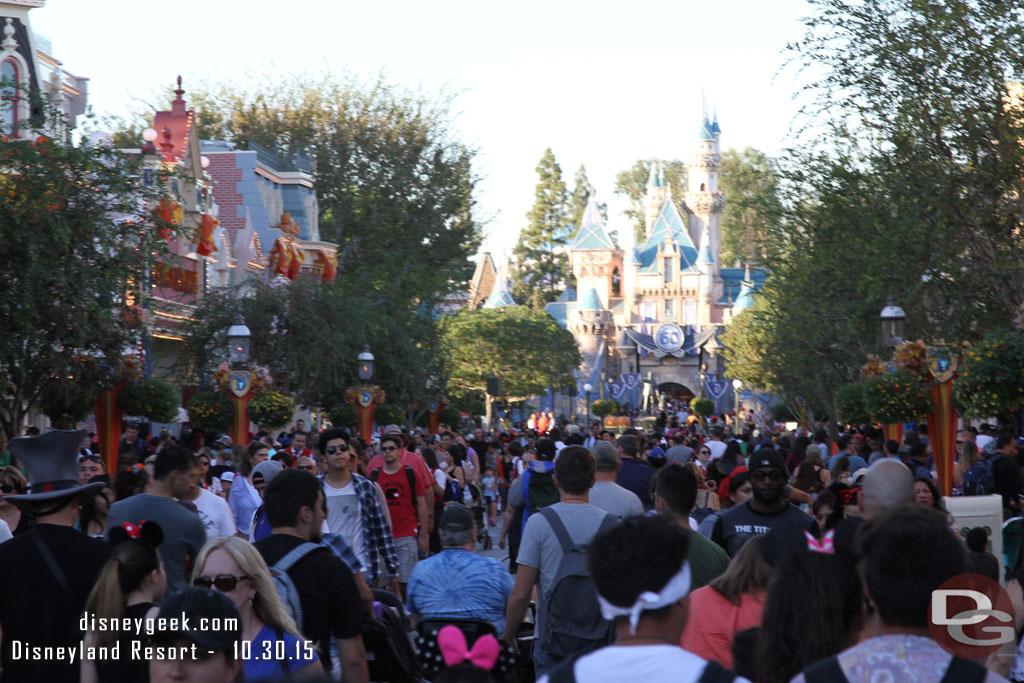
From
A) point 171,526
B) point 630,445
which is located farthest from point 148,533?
point 630,445

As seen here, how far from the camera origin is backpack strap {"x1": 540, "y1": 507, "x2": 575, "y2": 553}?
21.6 ft

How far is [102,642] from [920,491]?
478 cm

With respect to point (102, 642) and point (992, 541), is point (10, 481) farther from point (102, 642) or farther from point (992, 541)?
point (992, 541)

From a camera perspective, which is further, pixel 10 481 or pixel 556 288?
pixel 556 288

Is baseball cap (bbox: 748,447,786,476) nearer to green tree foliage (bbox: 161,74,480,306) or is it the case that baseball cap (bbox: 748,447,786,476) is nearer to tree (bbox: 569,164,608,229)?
green tree foliage (bbox: 161,74,480,306)

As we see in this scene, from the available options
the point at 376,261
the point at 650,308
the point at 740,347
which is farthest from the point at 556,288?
the point at 376,261

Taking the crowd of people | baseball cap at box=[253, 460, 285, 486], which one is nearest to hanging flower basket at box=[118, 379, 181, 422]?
baseball cap at box=[253, 460, 285, 486]

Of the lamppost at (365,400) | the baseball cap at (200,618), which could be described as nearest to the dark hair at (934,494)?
the baseball cap at (200,618)

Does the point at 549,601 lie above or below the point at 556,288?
below

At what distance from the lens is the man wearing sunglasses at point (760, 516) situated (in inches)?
261

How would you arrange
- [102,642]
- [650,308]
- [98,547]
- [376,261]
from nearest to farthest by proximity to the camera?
[102,642] → [98,547] → [376,261] → [650,308]

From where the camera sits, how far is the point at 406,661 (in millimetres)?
5809

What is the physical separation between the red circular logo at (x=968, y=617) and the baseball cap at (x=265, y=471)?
687 centimetres

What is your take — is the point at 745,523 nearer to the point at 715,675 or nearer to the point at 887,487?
the point at 887,487
